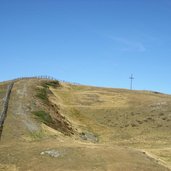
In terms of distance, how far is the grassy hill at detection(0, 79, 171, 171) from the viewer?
2933 cm

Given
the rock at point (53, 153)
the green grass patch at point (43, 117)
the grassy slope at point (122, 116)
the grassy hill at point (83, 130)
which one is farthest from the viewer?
the grassy slope at point (122, 116)

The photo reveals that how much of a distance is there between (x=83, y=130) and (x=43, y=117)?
1011 centimetres

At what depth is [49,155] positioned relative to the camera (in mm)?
30062

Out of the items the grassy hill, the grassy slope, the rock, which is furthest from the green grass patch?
the rock

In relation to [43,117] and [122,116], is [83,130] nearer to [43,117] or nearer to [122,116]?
[122,116]

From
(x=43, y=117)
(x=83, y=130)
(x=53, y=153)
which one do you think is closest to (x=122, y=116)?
(x=83, y=130)

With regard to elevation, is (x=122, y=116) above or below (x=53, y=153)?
above

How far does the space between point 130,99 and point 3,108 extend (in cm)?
3269

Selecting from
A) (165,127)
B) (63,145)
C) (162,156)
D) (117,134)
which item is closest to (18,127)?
(63,145)

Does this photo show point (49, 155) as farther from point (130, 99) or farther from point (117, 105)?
point (130, 99)

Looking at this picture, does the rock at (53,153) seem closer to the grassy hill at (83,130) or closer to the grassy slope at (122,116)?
the grassy hill at (83,130)

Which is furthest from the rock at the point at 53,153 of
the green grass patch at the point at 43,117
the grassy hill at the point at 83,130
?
the green grass patch at the point at 43,117

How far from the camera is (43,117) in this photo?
155 feet

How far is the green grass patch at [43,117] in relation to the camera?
45.6 metres
